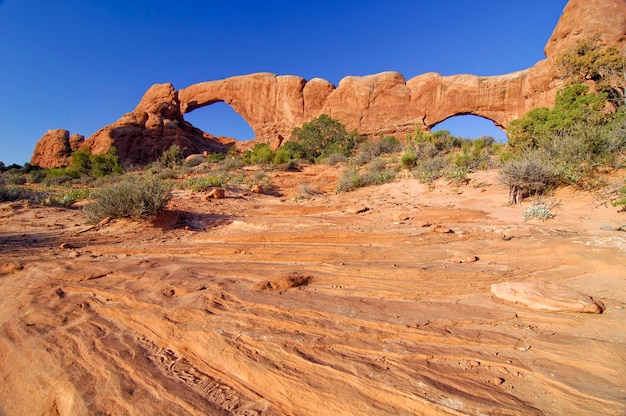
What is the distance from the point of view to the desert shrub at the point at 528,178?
6.46m

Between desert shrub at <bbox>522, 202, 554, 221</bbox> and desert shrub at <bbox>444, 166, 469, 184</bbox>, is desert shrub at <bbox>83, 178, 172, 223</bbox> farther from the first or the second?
desert shrub at <bbox>444, 166, 469, 184</bbox>

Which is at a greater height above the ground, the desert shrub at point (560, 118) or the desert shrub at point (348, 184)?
the desert shrub at point (560, 118)

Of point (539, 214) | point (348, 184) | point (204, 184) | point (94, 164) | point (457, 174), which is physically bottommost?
point (539, 214)

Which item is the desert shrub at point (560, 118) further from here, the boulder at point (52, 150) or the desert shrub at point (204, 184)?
the boulder at point (52, 150)

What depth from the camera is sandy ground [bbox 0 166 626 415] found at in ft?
5.13

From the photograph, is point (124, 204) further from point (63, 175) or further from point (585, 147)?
point (63, 175)

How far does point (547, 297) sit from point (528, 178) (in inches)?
199

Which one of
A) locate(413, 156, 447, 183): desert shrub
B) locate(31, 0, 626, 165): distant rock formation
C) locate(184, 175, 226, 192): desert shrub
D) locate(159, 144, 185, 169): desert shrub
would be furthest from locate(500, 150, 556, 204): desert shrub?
locate(159, 144, 185, 169): desert shrub

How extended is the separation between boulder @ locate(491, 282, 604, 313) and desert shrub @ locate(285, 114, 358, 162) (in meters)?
18.9

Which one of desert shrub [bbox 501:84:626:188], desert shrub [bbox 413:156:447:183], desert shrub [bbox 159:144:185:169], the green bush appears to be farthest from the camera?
desert shrub [bbox 159:144:185:169]

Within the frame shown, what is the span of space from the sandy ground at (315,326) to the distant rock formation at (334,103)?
24932 millimetres

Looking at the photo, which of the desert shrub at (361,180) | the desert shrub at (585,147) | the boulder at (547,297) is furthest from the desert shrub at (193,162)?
the boulder at (547,297)

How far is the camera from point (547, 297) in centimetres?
246

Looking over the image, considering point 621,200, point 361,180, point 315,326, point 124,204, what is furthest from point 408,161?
point 315,326
